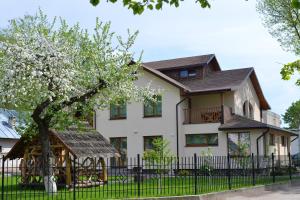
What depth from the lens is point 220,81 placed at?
35.2 metres

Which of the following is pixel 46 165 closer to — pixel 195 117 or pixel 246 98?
pixel 195 117

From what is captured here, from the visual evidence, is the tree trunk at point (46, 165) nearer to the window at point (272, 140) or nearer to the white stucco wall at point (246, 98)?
the white stucco wall at point (246, 98)

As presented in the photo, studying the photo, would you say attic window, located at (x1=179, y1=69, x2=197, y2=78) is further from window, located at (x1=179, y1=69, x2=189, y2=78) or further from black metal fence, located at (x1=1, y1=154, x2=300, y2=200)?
black metal fence, located at (x1=1, y1=154, x2=300, y2=200)

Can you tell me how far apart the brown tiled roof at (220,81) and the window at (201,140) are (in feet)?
10.2

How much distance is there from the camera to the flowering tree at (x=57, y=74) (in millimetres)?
17984

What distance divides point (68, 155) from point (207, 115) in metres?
14.5

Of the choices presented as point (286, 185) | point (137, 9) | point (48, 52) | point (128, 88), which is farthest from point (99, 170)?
point (137, 9)

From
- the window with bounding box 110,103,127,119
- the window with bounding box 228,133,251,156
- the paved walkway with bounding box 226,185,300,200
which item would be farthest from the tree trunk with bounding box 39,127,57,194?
the window with bounding box 110,103,127,119

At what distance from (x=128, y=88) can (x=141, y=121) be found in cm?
1473

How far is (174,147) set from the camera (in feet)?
110

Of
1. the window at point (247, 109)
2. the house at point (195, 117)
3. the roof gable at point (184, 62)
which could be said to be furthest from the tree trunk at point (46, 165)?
the window at point (247, 109)

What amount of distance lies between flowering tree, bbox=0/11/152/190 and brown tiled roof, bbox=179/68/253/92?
43.6 ft

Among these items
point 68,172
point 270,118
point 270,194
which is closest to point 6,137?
point 270,118

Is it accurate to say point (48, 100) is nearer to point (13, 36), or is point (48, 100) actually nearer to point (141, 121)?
point (13, 36)
